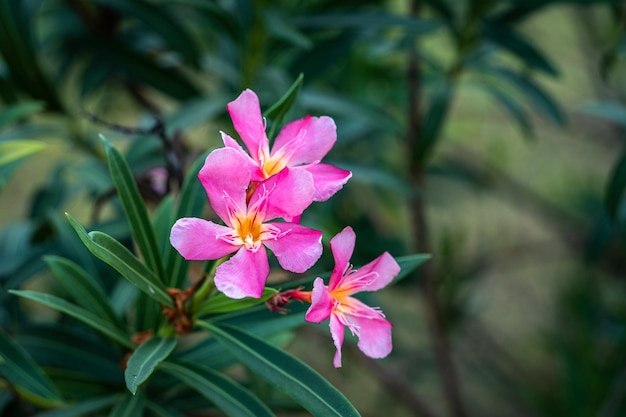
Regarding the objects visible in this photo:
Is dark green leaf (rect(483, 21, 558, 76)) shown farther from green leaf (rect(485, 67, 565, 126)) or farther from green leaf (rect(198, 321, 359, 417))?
green leaf (rect(198, 321, 359, 417))

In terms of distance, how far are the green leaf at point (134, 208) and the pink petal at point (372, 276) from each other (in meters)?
0.19

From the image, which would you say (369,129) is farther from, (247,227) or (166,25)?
(247,227)

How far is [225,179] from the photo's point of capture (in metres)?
0.52

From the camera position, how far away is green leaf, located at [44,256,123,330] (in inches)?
28.6

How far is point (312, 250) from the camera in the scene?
1.68 ft

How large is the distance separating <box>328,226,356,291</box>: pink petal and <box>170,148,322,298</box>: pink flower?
0.12 ft

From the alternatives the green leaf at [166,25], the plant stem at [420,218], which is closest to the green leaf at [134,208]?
the green leaf at [166,25]

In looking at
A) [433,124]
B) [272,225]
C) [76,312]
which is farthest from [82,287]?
[433,124]

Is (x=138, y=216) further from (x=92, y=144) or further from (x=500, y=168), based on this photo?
(x=500, y=168)

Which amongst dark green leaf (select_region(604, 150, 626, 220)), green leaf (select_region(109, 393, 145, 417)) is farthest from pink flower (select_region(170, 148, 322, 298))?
dark green leaf (select_region(604, 150, 626, 220))

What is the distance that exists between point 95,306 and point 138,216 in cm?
15

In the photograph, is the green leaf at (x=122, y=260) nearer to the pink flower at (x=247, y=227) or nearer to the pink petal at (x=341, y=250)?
the pink flower at (x=247, y=227)

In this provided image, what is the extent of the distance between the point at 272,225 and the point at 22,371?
349 mm

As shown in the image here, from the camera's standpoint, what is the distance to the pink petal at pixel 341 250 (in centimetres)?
55
